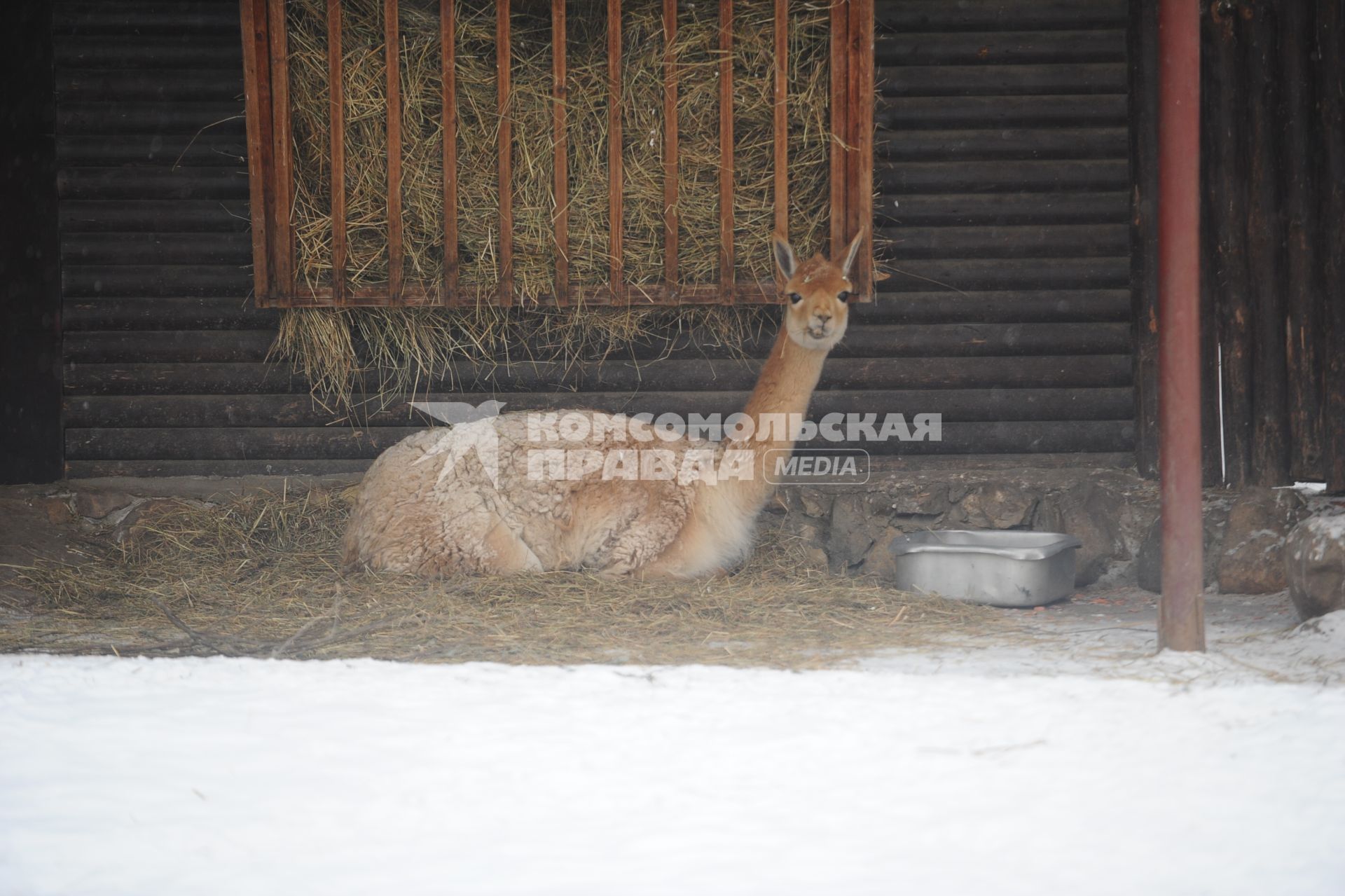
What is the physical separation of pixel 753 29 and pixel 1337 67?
3.10 meters

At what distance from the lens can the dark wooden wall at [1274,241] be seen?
5797 mm

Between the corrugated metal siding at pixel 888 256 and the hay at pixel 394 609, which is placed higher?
the corrugated metal siding at pixel 888 256

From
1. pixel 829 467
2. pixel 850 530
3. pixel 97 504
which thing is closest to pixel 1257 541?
pixel 850 530

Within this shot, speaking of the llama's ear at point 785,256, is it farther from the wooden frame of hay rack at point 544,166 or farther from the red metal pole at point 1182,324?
the red metal pole at point 1182,324

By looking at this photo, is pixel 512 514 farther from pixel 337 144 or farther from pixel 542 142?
pixel 337 144

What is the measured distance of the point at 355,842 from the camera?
2.71 m

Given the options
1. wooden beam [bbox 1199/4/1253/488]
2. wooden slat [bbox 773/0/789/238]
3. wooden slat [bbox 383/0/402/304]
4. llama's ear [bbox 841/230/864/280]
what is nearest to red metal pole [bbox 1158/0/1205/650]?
llama's ear [bbox 841/230/864/280]

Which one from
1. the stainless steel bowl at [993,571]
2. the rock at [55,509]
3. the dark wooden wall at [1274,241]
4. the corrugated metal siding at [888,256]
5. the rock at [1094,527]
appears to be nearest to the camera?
the stainless steel bowl at [993,571]

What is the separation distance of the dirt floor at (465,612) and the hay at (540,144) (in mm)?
1580

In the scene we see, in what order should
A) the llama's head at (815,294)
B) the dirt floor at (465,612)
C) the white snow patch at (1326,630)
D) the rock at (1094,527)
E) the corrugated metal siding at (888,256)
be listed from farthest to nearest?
the corrugated metal siding at (888,256) < the rock at (1094,527) < the llama's head at (815,294) < the dirt floor at (465,612) < the white snow patch at (1326,630)

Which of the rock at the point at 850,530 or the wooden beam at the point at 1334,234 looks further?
the rock at the point at 850,530

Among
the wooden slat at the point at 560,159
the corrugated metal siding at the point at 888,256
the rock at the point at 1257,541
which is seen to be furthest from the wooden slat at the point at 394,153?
the rock at the point at 1257,541

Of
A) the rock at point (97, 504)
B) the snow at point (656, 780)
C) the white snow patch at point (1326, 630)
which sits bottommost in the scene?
the snow at point (656, 780)

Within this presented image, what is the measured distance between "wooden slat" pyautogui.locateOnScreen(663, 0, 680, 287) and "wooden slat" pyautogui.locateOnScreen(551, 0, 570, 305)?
52cm
